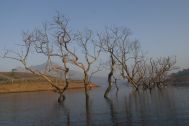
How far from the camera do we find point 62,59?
57656mm

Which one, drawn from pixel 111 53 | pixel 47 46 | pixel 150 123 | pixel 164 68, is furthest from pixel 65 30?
pixel 164 68

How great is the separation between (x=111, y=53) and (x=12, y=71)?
286 ft

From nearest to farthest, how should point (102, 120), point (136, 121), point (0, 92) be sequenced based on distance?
point (136, 121) < point (102, 120) < point (0, 92)

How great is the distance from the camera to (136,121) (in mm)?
28281

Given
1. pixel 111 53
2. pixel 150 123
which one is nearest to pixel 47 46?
pixel 111 53

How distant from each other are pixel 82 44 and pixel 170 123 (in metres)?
40.2

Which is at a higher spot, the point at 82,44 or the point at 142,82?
the point at 82,44

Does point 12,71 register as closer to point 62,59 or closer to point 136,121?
point 62,59

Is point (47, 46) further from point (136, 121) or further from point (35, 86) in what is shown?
point (35, 86)

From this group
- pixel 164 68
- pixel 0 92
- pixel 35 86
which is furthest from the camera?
pixel 35 86

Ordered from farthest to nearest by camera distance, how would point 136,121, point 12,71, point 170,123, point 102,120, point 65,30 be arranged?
1. point 12,71
2. point 65,30
3. point 102,120
4. point 136,121
5. point 170,123

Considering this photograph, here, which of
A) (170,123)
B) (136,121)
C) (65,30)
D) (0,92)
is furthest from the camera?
(0,92)

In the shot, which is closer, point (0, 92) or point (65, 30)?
point (65, 30)

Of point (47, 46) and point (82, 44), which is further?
point (82, 44)
